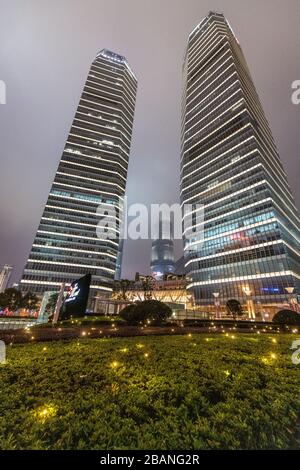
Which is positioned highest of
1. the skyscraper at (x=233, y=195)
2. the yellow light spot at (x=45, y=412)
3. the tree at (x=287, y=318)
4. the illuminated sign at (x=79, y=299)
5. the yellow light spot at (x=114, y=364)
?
the skyscraper at (x=233, y=195)

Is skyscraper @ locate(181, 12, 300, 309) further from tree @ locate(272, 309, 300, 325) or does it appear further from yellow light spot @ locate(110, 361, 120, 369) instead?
yellow light spot @ locate(110, 361, 120, 369)

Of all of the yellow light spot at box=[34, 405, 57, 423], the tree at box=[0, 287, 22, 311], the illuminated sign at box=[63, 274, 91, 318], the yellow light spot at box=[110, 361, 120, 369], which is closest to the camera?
the yellow light spot at box=[34, 405, 57, 423]

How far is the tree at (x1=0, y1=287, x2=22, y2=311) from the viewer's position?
4675cm

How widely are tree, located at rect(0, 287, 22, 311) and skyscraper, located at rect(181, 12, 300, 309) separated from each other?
51.5 m

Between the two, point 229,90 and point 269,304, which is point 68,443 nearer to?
point 269,304

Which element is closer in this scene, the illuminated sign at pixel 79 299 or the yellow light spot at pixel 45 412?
the yellow light spot at pixel 45 412

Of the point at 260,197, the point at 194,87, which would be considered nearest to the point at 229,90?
the point at 194,87

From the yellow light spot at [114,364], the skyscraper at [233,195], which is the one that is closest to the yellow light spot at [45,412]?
the yellow light spot at [114,364]

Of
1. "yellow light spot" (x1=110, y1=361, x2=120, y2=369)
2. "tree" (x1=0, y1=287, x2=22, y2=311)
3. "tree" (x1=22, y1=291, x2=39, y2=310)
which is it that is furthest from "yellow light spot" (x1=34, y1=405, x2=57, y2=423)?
"tree" (x1=22, y1=291, x2=39, y2=310)

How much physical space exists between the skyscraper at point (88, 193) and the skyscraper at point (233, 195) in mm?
39944

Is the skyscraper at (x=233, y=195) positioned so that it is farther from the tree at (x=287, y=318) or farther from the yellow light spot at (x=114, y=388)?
the yellow light spot at (x=114, y=388)

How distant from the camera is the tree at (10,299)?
4675 cm

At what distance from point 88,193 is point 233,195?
2734 inches

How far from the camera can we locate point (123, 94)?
134 metres
